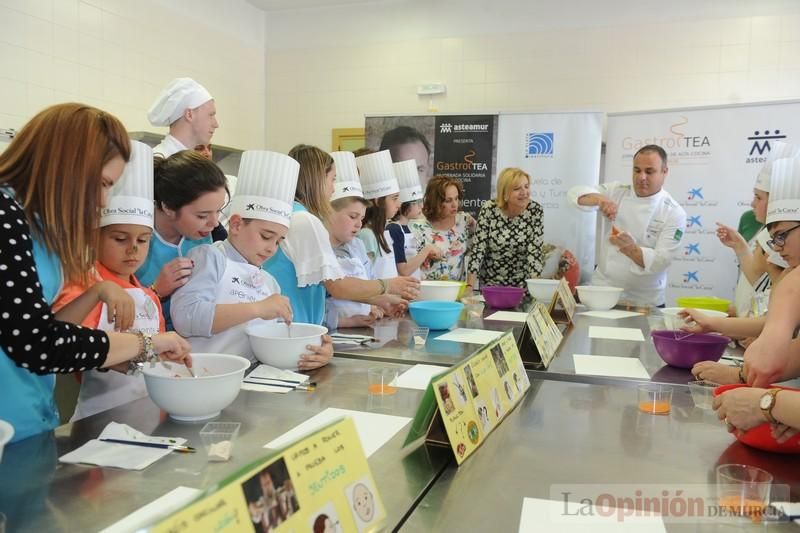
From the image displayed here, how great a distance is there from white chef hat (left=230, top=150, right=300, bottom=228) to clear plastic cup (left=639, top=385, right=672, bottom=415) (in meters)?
1.08

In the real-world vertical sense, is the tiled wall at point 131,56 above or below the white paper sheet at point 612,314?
above

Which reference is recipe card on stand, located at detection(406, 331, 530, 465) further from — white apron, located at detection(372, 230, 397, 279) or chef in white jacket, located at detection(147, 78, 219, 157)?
chef in white jacket, located at detection(147, 78, 219, 157)

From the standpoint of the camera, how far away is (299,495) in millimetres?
650

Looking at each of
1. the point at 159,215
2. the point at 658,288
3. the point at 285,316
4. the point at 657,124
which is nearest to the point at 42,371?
the point at 285,316

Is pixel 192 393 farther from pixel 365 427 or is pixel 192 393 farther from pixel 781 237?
pixel 781 237

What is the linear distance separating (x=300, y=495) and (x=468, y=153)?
4.67 metres

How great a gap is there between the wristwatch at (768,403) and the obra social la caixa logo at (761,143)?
3.88 meters

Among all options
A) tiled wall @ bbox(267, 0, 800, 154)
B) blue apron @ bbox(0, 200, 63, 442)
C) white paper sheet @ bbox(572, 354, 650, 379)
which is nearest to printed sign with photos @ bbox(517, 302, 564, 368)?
white paper sheet @ bbox(572, 354, 650, 379)

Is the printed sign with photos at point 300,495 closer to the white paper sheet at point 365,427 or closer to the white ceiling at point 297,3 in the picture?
the white paper sheet at point 365,427

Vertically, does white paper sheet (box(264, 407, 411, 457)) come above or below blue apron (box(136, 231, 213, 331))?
below

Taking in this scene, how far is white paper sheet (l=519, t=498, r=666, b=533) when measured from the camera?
2.60ft

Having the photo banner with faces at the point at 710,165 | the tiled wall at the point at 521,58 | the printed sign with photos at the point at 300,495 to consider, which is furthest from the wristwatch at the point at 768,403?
the tiled wall at the point at 521,58

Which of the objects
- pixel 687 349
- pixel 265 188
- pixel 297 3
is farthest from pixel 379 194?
pixel 297 3

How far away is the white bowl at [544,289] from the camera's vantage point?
2.88 meters
